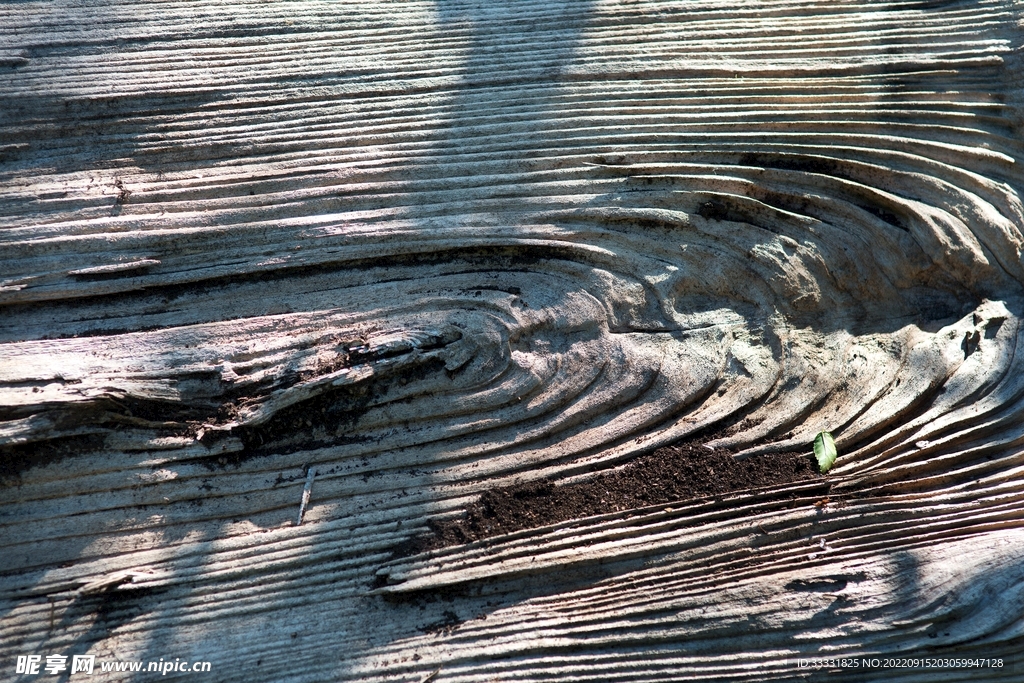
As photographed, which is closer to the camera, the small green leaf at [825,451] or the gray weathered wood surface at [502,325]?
the gray weathered wood surface at [502,325]

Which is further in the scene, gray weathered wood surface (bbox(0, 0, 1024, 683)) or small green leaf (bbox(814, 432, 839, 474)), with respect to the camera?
small green leaf (bbox(814, 432, 839, 474))

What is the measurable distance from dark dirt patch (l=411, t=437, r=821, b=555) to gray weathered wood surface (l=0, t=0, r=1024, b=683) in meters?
0.06

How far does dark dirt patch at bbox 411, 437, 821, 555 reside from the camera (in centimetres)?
241

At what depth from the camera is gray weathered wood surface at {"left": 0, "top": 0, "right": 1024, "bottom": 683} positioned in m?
2.27

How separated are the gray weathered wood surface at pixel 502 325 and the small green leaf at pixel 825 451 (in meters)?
0.07

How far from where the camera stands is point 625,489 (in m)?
2.46

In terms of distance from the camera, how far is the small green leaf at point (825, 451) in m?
2.46

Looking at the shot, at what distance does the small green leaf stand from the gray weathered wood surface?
7 centimetres

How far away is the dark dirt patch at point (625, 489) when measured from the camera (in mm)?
2410

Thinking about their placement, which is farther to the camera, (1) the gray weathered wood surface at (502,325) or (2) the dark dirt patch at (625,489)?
(2) the dark dirt patch at (625,489)

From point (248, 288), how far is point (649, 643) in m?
1.85

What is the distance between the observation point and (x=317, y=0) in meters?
3.30

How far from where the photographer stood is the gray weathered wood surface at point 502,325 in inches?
89.4

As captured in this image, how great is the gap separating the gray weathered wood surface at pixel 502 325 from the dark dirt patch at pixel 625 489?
0.06m
